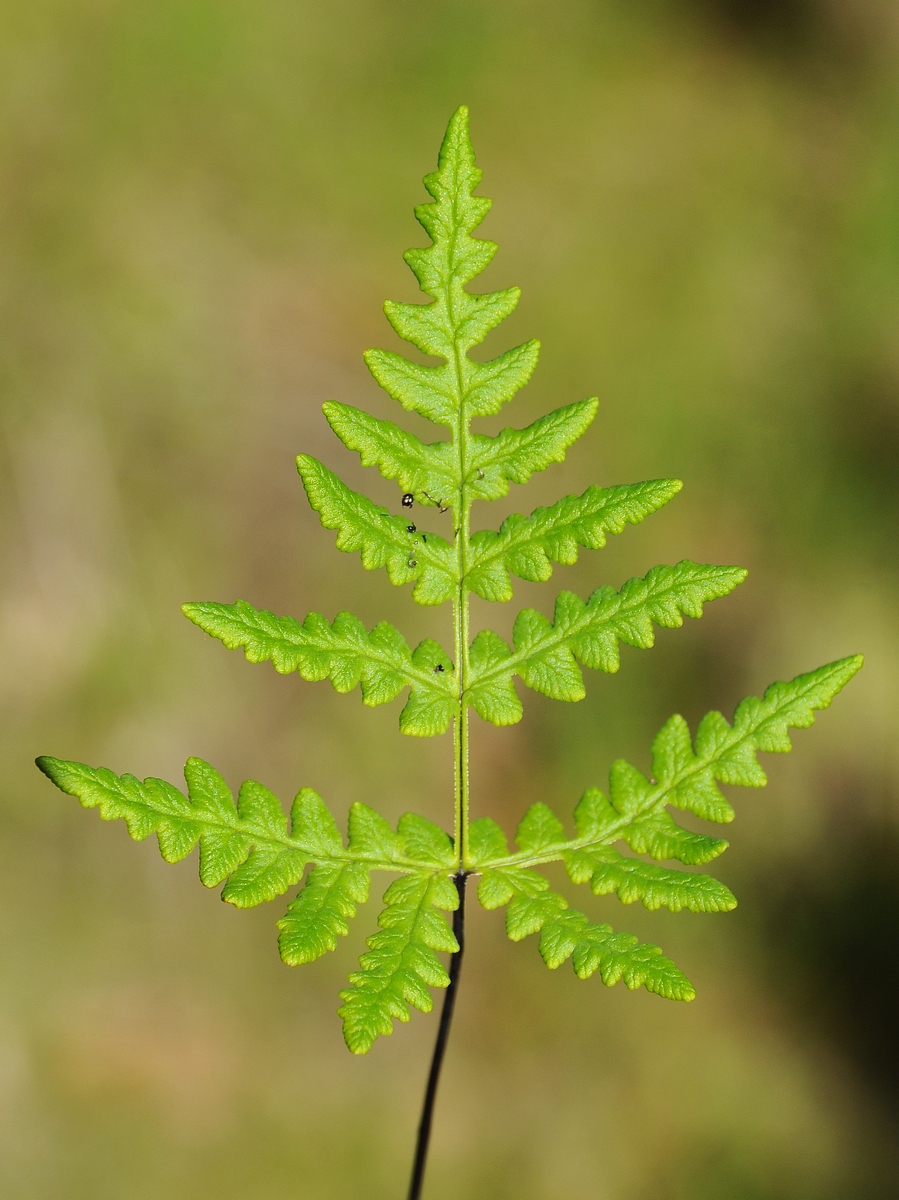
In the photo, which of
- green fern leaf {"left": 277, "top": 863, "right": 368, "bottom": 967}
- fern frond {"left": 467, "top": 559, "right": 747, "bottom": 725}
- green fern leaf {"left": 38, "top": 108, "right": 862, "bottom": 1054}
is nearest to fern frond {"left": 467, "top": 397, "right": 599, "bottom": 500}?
green fern leaf {"left": 38, "top": 108, "right": 862, "bottom": 1054}

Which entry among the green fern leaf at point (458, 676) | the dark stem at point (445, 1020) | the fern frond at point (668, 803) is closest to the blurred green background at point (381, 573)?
the dark stem at point (445, 1020)

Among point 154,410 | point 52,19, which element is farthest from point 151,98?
point 154,410

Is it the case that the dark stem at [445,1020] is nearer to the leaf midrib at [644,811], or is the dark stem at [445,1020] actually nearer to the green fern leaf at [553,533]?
the leaf midrib at [644,811]

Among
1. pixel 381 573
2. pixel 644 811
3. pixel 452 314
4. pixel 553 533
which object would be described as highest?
pixel 452 314

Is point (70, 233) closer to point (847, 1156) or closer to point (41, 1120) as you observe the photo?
point (41, 1120)

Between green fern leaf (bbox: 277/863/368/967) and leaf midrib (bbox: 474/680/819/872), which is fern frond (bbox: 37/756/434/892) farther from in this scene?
leaf midrib (bbox: 474/680/819/872)

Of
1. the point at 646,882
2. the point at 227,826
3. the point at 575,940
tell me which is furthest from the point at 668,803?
the point at 227,826

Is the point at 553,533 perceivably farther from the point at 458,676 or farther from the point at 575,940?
the point at 575,940
